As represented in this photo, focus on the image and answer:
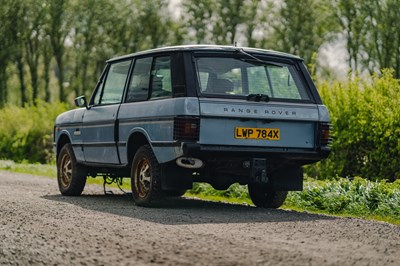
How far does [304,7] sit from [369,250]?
1389 inches

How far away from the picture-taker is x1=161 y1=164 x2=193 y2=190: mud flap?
10.6 m

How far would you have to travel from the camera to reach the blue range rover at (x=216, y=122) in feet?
33.5

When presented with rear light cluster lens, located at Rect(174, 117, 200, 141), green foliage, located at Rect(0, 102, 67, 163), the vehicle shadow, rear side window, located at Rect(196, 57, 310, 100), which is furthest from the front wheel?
green foliage, located at Rect(0, 102, 67, 163)

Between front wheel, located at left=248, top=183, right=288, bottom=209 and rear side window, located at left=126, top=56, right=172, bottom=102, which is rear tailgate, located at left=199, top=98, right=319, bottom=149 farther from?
front wheel, located at left=248, top=183, right=288, bottom=209

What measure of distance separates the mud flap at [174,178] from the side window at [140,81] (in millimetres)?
1189

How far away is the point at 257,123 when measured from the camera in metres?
10.5

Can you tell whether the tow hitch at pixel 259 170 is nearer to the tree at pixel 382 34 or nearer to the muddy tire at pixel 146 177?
the muddy tire at pixel 146 177

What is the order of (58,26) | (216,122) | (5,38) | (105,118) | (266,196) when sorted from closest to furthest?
(216,122)
(266,196)
(105,118)
(5,38)
(58,26)

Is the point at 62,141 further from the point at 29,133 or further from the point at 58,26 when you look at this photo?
the point at 58,26

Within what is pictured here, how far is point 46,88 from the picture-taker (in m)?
46.1

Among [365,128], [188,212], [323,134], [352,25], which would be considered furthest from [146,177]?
[352,25]

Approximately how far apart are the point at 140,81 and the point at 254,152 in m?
2.12

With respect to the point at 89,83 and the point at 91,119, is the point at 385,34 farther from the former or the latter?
the point at 91,119

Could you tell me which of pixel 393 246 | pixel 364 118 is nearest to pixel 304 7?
pixel 364 118
